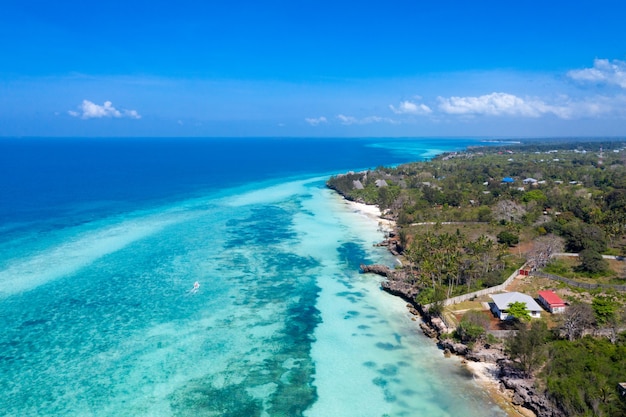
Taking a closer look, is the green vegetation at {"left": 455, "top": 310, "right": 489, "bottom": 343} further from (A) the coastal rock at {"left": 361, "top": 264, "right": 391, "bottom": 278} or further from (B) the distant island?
(A) the coastal rock at {"left": 361, "top": 264, "right": 391, "bottom": 278}

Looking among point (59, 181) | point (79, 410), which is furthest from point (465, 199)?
point (59, 181)

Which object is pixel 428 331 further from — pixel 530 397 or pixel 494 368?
pixel 530 397

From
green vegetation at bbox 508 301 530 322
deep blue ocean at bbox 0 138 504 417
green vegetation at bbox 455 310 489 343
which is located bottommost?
deep blue ocean at bbox 0 138 504 417

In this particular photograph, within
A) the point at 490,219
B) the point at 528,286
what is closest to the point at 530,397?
the point at 528,286

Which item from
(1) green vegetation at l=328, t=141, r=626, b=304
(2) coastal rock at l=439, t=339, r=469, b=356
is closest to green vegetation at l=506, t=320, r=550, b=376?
(2) coastal rock at l=439, t=339, r=469, b=356

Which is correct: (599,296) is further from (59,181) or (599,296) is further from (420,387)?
(59,181)

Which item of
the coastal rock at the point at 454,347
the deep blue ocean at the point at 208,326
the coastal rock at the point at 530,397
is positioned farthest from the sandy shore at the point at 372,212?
the coastal rock at the point at 530,397
